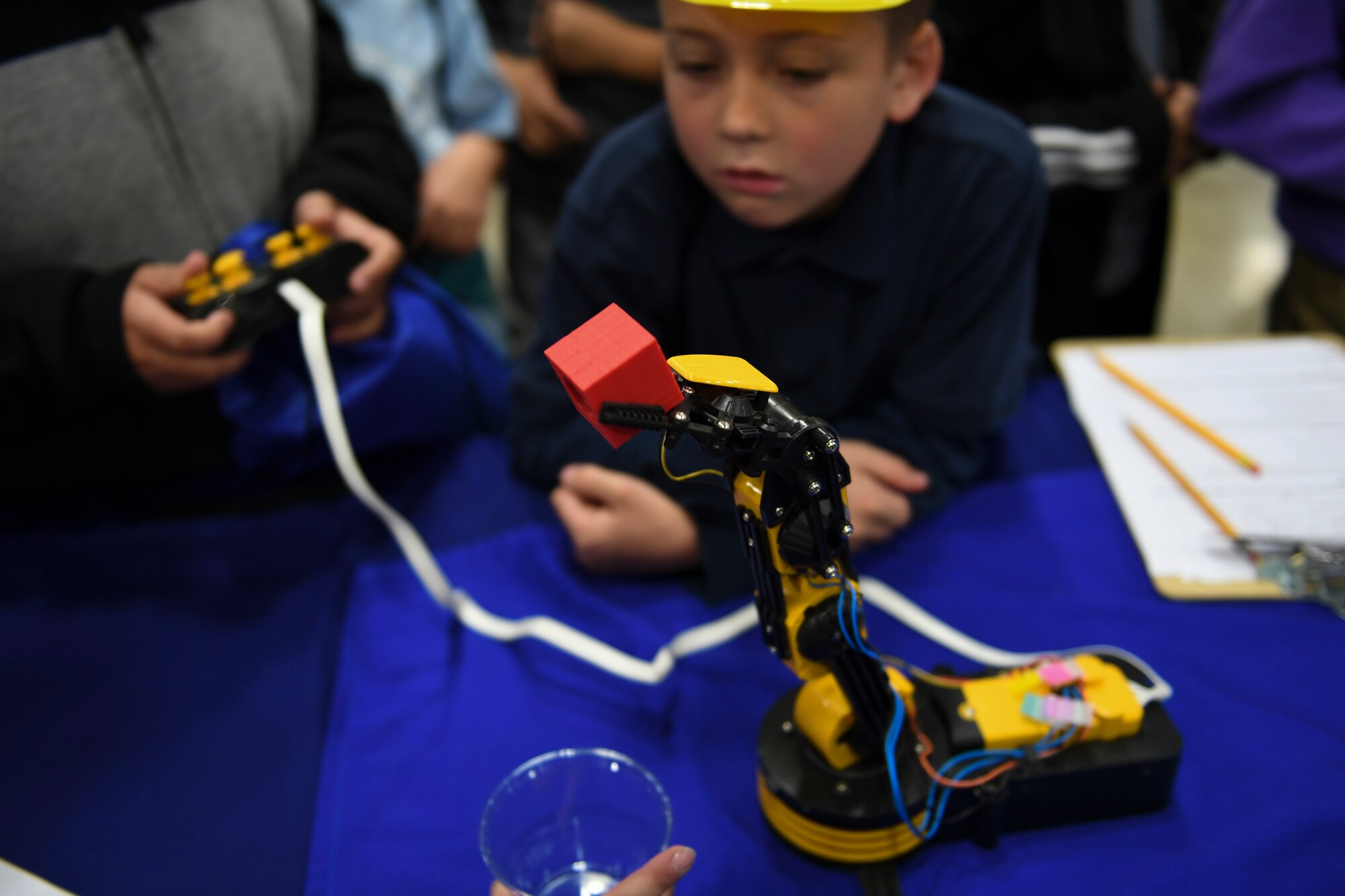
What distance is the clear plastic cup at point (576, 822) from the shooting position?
67 centimetres

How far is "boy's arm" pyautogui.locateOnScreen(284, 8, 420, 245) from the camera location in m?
1.10

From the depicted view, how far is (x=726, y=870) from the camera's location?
0.67 m

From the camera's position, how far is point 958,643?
819 mm

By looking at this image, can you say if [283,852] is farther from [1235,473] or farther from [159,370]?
[1235,473]

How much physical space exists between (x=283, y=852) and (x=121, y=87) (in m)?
0.74

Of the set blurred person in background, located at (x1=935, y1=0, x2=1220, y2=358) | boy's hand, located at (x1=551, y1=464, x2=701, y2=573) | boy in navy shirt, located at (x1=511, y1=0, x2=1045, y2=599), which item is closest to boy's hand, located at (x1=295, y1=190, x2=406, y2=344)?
boy in navy shirt, located at (x1=511, y1=0, x2=1045, y2=599)

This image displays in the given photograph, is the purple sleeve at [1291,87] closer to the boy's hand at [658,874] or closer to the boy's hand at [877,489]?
the boy's hand at [877,489]

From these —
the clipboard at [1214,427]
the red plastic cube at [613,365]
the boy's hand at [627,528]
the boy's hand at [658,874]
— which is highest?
the red plastic cube at [613,365]

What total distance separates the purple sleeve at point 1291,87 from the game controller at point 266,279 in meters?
1.05

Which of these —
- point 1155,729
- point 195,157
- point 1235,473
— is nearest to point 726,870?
point 1155,729

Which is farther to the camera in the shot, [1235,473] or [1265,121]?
[1265,121]

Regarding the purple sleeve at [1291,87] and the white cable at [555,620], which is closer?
the white cable at [555,620]

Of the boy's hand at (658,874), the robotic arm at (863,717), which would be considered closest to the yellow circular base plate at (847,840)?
the robotic arm at (863,717)

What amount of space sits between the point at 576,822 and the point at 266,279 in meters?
0.56
